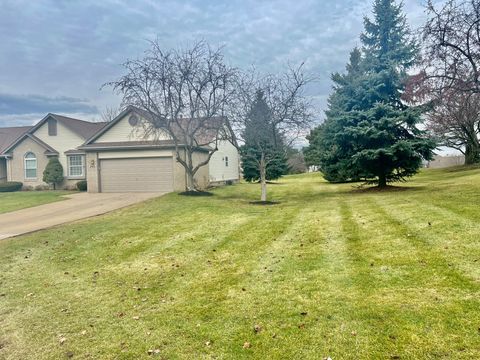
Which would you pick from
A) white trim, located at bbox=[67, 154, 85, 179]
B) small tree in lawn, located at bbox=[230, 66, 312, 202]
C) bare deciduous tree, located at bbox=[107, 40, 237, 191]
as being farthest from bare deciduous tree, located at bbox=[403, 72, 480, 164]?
white trim, located at bbox=[67, 154, 85, 179]

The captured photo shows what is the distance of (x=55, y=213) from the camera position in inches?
590

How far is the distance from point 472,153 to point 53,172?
3619 cm

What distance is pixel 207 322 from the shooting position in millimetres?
4316

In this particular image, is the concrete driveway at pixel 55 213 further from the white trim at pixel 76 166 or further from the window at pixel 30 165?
the window at pixel 30 165

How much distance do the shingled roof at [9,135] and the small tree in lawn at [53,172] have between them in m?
6.73

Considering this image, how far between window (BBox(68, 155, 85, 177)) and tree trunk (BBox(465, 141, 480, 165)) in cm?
3259

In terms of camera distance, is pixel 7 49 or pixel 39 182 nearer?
pixel 7 49

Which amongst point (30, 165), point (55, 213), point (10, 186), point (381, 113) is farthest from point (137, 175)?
point (381, 113)

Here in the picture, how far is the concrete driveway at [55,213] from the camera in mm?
11796

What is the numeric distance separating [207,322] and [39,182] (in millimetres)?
28027

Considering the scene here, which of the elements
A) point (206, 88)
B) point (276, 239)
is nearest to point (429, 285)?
point (276, 239)

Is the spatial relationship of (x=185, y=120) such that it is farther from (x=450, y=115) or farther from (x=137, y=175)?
(x=450, y=115)

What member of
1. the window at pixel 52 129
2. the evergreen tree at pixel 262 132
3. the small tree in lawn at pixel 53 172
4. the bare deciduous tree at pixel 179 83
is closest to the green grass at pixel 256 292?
the evergreen tree at pixel 262 132

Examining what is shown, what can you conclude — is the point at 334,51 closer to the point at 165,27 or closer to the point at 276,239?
the point at 165,27
